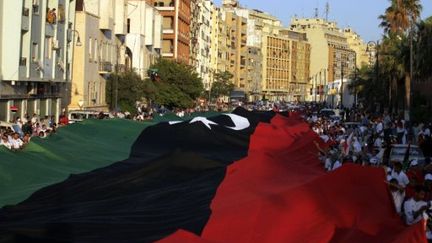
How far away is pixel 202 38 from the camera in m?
131

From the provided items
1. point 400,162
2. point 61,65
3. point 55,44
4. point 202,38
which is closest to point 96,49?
point 61,65

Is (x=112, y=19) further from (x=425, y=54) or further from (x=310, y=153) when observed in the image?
(x=310, y=153)

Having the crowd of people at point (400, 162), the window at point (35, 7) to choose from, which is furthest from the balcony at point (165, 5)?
the crowd of people at point (400, 162)

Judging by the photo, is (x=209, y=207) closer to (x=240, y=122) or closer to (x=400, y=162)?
(x=400, y=162)

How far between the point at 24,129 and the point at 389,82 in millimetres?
47429

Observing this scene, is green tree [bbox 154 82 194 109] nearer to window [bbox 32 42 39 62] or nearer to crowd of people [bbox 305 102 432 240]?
window [bbox 32 42 39 62]

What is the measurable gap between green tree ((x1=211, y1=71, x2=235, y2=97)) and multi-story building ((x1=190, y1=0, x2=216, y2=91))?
5.12ft

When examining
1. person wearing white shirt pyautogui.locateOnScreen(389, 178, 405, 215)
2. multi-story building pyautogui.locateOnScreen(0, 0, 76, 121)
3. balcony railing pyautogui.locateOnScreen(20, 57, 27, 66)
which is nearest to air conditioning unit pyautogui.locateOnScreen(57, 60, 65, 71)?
multi-story building pyautogui.locateOnScreen(0, 0, 76, 121)

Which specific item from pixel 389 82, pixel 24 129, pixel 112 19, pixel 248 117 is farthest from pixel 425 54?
pixel 24 129

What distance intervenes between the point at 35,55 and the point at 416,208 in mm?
32464

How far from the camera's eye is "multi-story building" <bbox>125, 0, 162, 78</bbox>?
75.4 metres

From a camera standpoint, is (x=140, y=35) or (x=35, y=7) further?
(x=140, y=35)

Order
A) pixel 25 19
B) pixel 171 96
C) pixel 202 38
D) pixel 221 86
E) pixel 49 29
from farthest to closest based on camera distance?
A: 1. pixel 202 38
2. pixel 221 86
3. pixel 171 96
4. pixel 49 29
5. pixel 25 19

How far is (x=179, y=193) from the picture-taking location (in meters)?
17.4
